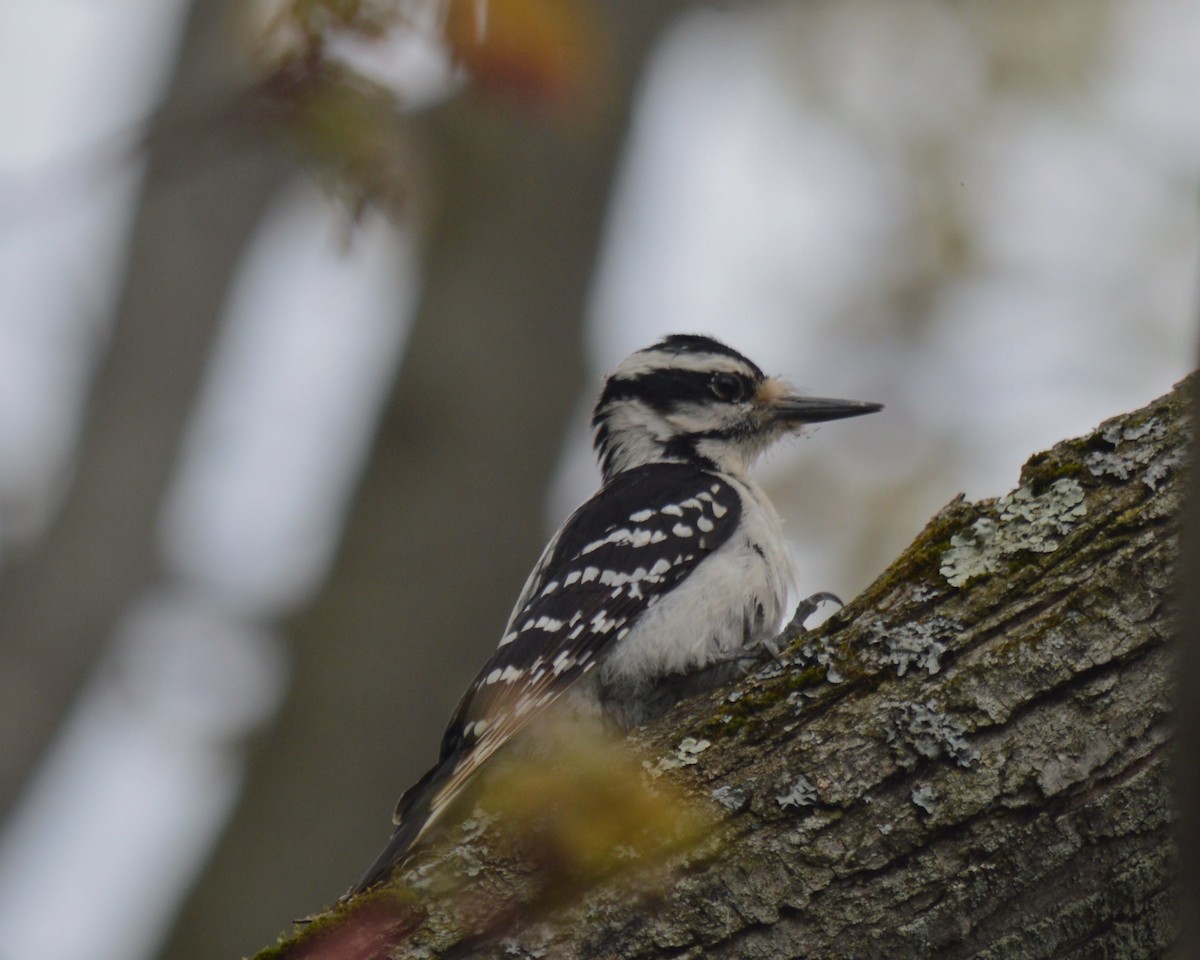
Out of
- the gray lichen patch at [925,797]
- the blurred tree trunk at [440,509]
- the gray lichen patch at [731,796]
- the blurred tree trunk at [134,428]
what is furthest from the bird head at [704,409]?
the gray lichen patch at [925,797]

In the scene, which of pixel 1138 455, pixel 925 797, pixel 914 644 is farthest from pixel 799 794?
pixel 1138 455

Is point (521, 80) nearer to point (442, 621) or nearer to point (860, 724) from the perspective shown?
point (860, 724)

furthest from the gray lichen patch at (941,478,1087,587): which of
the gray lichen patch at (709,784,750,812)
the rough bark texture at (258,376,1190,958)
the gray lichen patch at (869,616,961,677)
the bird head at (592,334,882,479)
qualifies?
the bird head at (592,334,882,479)

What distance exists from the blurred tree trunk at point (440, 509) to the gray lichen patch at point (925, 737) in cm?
382

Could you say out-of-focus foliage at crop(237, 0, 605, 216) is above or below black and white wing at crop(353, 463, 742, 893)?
above

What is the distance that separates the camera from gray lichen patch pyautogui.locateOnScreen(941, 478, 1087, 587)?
3.01m

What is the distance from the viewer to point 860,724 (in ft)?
9.49

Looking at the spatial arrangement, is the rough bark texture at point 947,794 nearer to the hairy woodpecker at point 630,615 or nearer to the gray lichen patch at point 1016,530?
the gray lichen patch at point 1016,530

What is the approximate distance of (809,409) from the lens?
19.6 feet

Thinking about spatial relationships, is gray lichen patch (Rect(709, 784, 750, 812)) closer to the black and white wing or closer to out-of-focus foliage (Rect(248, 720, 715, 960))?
out-of-focus foliage (Rect(248, 720, 715, 960))

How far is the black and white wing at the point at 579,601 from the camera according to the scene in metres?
4.06

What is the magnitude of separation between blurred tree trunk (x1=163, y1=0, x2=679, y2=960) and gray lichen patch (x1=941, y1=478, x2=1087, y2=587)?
3690 mm

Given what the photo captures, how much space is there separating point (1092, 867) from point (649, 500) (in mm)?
2659

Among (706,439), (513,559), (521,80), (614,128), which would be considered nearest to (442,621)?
(513,559)
